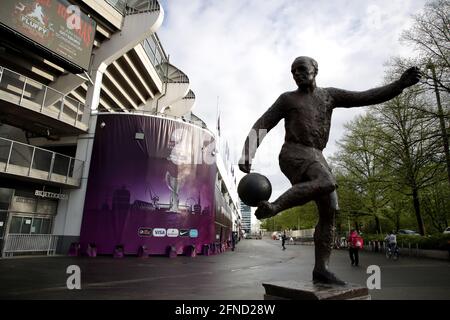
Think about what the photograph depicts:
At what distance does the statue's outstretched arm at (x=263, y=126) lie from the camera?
158 inches

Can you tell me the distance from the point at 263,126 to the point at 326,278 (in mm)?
2034

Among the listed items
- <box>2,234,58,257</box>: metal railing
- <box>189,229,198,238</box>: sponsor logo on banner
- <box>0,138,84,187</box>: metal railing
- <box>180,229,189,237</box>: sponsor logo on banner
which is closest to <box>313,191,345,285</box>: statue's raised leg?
<box>0,138,84,187</box>: metal railing

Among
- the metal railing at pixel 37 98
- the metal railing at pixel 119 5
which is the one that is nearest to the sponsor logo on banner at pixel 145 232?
the metal railing at pixel 37 98

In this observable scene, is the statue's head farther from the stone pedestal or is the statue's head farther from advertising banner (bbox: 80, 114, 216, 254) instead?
advertising banner (bbox: 80, 114, 216, 254)

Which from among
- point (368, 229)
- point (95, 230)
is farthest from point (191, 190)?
point (368, 229)

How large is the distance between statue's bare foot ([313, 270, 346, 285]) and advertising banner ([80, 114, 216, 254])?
15.4 metres

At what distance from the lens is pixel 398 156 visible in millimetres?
19062

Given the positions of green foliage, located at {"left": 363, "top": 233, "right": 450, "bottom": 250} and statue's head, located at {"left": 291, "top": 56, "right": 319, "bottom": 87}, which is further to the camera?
green foliage, located at {"left": 363, "top": 233, "right": 450, "bottom": 250}

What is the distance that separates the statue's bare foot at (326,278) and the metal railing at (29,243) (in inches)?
641

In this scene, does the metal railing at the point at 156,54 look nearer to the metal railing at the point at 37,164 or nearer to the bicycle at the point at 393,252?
the metal railing at the point at 37,164

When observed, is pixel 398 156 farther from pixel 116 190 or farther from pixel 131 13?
pixel 131 13

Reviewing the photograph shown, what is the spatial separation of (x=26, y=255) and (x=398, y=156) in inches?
853

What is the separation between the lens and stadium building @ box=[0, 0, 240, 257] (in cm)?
1568

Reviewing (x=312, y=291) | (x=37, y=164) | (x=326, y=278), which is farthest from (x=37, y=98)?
(x=312, y=291)
